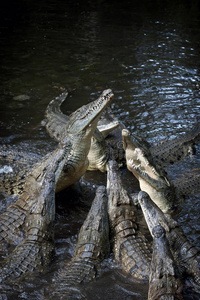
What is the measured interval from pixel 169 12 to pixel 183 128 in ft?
34.7

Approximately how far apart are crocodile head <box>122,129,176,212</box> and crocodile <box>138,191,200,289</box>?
70cm

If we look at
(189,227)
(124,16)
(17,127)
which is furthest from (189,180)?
(124,16)

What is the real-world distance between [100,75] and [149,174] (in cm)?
505

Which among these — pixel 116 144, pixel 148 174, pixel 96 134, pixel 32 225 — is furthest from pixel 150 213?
pixel 116 144

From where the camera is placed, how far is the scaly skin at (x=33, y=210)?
11.7 feet

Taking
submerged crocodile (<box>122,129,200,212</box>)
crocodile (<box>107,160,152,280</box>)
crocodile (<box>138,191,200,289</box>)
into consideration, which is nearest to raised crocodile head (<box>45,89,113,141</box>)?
submerged crocodile (<box>122,129,200,212</box>)

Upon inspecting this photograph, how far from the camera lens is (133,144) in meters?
4.24

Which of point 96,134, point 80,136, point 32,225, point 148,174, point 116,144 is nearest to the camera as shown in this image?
point 32,225

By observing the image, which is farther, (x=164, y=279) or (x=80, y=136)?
(x=80, y=136)

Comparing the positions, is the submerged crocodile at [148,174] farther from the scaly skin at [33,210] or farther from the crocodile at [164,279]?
the crocodile at [164,279]

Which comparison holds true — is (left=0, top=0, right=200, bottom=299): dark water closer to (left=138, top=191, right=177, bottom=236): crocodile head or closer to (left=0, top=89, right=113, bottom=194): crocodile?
(left=0, top=89, right=113, bottom=194): crocodile

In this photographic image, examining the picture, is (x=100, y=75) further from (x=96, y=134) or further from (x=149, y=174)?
(x=149, y=174)

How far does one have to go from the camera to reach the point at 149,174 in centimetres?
434

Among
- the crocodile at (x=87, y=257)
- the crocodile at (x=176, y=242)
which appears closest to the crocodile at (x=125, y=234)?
the crocodile at (x=87, y=257)
